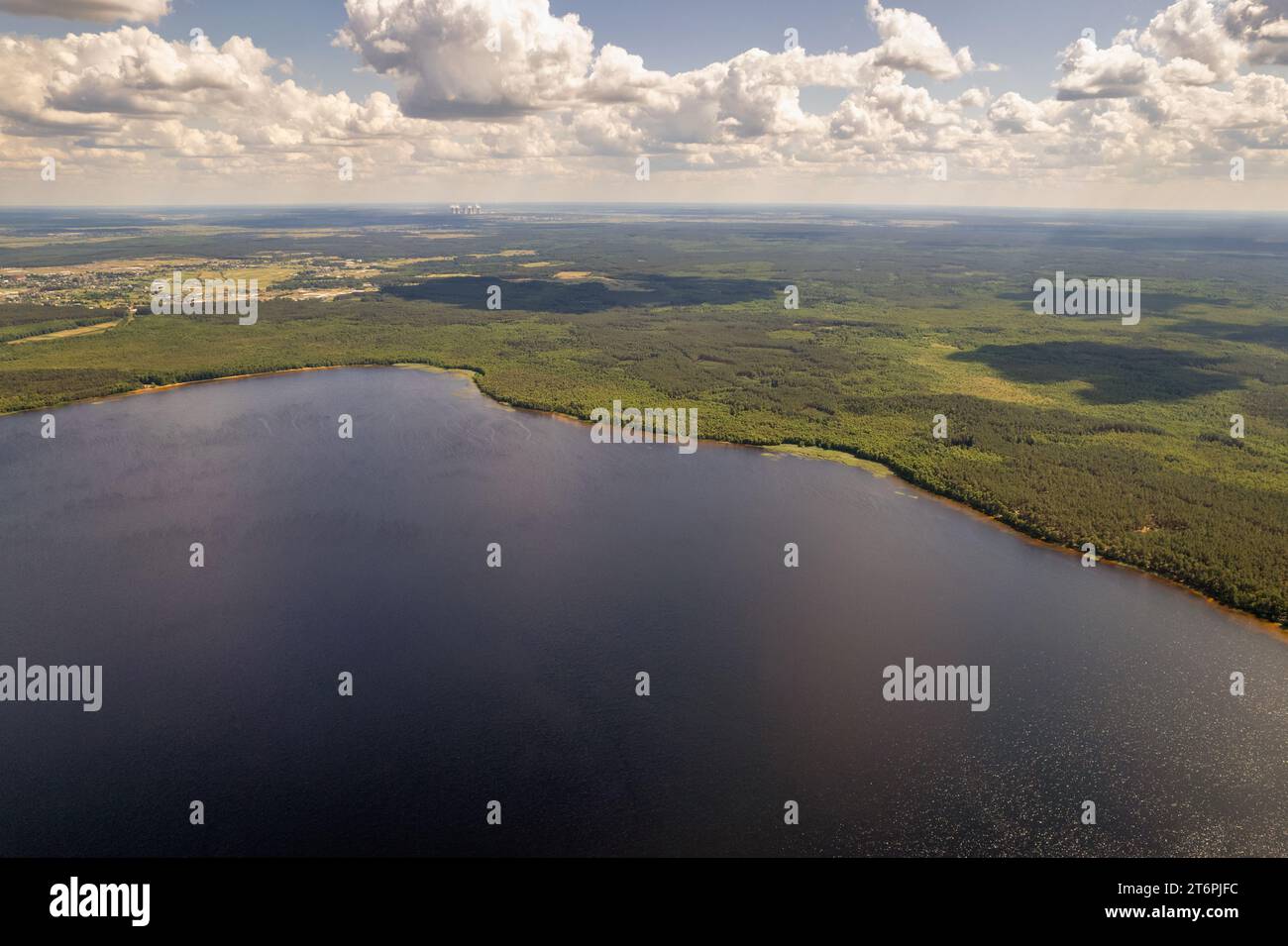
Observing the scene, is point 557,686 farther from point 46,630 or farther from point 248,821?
point 46,630

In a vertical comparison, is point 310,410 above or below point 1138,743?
above

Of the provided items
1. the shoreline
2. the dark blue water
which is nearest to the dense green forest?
the shoreline

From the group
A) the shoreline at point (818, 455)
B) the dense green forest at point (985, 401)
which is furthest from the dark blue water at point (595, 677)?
Answer: the dense green forest at point (985, 401)

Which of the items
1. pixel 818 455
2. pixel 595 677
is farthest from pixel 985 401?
pixel 595 677

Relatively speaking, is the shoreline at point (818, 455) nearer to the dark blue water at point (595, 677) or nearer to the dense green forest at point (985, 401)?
the dense green forest at point (985, 401)

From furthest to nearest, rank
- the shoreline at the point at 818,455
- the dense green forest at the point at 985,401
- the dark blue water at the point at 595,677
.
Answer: the dense green forest at the point at 985,401
the shoreline at the point at 818,455
the dark blue water at the point at 595,677

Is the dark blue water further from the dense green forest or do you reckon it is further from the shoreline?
the dense green forest
